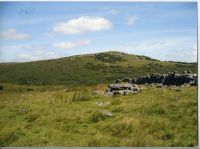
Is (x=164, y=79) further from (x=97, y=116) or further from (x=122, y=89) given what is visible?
(x=97, y=116)

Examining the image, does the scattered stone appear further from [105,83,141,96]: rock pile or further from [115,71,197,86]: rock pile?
[105,83,141,96]: rock pile

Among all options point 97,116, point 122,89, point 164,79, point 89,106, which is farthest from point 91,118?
point 164,79

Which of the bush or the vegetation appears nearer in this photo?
the vegetation

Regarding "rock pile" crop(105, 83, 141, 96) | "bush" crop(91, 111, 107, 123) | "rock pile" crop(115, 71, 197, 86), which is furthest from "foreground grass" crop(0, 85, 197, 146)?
"rock pile" crop(115, 71, 197, 86)

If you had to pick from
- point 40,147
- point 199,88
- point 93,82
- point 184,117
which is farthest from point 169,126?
point 40,147

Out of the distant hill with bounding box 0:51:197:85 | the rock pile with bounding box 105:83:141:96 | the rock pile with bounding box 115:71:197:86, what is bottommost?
the rock pile with bounding box 105:83:141:96

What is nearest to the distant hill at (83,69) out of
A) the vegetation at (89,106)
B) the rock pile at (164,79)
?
the vegetation at (89,106)

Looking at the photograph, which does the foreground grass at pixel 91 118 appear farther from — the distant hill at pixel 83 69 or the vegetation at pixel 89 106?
the distant hill at pixel 83 69
